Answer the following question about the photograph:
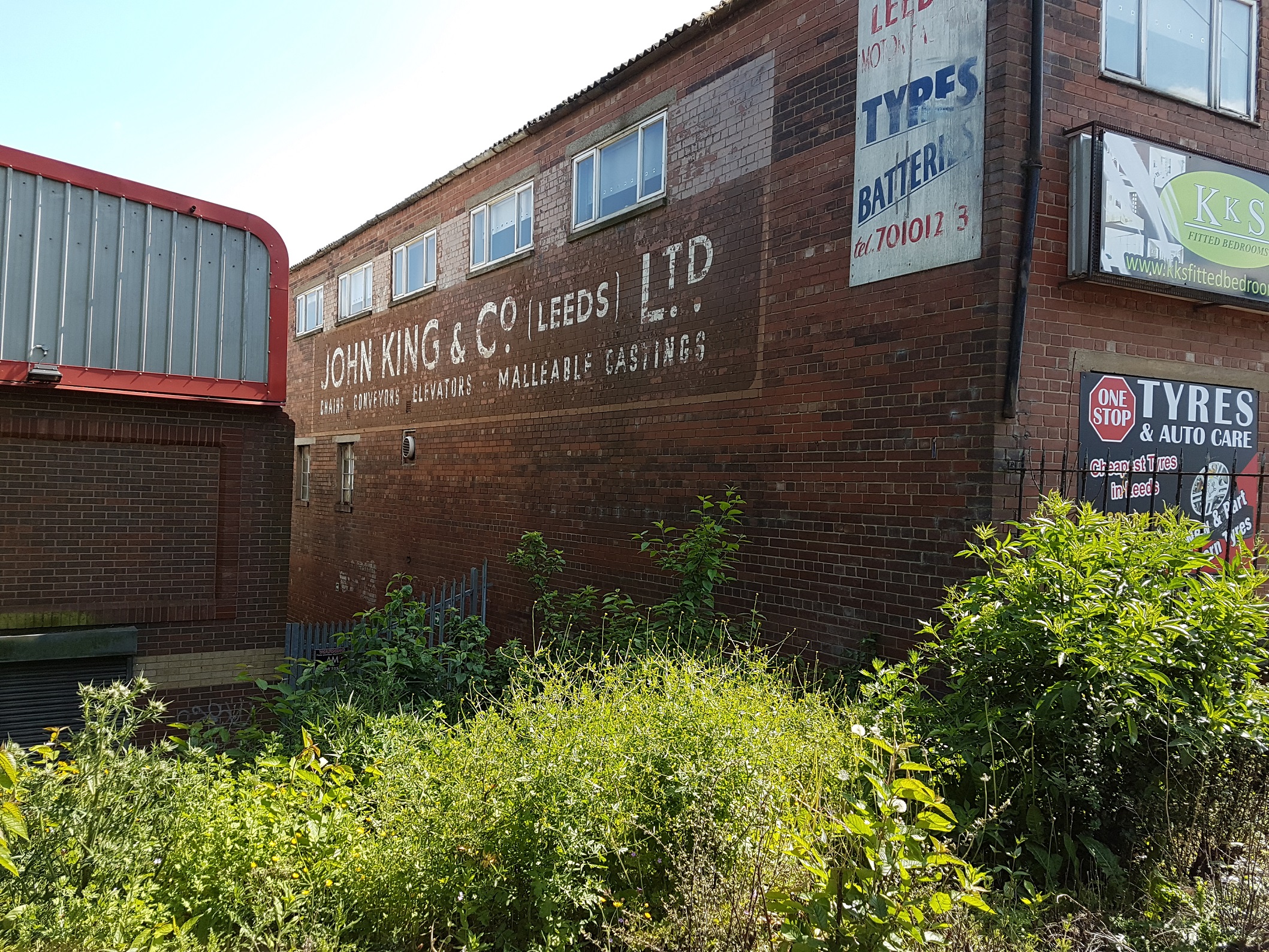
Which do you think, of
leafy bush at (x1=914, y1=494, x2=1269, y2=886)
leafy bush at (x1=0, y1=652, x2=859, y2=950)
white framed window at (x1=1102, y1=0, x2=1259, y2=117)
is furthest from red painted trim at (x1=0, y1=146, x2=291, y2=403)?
white framed window at (x1=1102, y1=0, x2=1259, y2=117)

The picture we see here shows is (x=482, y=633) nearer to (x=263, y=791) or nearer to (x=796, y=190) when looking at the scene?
(x=263, y=791)

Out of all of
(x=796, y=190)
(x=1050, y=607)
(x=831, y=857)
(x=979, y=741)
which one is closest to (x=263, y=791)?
(x=831, y=857)

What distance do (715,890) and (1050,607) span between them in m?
2.23

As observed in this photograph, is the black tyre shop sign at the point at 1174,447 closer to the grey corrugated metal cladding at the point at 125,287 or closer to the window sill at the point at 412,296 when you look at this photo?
the grey corrugated metal cladding at the point at 125,287

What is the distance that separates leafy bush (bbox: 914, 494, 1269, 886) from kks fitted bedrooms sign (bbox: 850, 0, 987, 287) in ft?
9.82

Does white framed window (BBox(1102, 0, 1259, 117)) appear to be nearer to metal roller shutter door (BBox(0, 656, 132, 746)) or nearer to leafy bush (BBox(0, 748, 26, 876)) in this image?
leafy bush (BBox(0, 748, 26, 876))

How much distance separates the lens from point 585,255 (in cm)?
1129

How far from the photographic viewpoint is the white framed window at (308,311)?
20.0 m

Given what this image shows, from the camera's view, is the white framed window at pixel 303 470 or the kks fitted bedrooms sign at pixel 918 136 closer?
the kks fitted bedrooms sign at pixel 918 136

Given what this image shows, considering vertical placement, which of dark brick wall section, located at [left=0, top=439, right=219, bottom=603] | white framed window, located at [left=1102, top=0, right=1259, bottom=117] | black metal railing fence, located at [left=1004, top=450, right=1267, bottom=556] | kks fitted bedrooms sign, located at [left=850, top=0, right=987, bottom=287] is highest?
white framed window, located at [left=1102, top=0, right=1259, bottom=117]

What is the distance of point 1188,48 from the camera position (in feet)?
24.5

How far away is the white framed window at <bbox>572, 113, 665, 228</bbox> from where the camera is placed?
10328 mm

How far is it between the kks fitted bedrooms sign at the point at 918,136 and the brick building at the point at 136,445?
19.0 feet

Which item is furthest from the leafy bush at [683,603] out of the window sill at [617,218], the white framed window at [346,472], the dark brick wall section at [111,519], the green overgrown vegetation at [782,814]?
the white framed window at [346,472]
